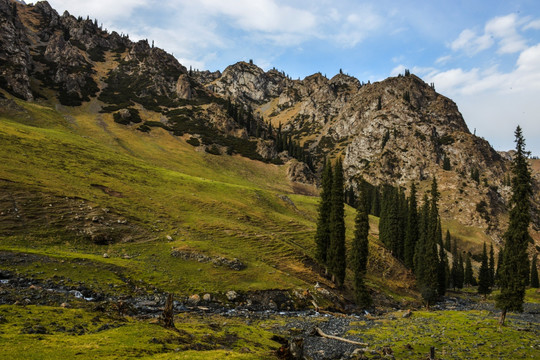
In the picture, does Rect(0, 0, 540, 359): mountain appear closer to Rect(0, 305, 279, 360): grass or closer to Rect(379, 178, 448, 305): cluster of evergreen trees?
Rect(0, 305, 279, 360): grass

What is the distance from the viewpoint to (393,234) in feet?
313

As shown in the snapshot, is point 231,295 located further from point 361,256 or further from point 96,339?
point 361,256

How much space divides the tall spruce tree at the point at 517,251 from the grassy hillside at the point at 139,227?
2481cm

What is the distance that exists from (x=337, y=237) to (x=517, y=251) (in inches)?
1012

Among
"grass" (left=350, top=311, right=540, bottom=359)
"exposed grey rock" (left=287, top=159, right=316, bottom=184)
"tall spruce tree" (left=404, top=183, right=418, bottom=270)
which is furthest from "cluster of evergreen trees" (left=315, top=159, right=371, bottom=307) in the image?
"exposed grey rock" (left=287, top=159, right=316, bottom=184)

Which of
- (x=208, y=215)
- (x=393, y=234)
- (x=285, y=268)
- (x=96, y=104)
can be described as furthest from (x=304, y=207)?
(x=96, y=104)

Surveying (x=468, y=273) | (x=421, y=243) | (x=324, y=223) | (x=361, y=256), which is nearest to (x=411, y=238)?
(x=421, y=243)

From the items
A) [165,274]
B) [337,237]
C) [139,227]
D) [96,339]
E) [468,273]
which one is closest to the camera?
[96,339]

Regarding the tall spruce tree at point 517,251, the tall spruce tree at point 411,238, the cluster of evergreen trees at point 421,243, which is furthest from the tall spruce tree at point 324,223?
the tall spruce tree at point 411,238

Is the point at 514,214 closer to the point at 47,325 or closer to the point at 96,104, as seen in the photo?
the point at 47,325

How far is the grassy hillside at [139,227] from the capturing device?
3725cm

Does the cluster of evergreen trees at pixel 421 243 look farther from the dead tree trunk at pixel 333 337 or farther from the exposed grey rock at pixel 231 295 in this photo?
the exposed grey rock at pixel 231 295

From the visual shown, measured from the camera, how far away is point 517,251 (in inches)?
1439

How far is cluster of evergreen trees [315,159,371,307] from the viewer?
5422cm
